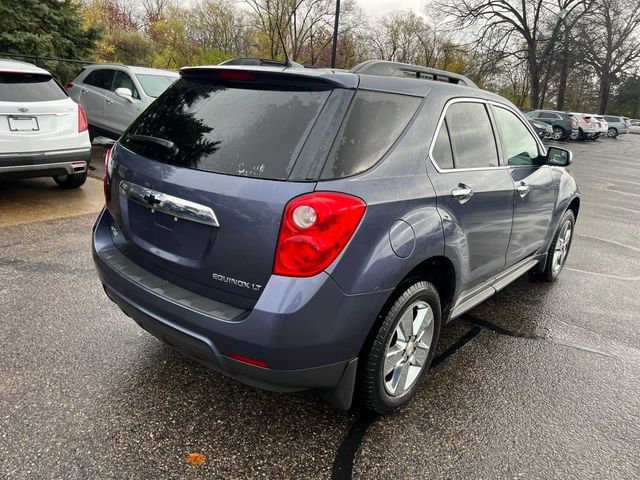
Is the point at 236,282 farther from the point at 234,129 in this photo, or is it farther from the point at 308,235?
the point at 234,129

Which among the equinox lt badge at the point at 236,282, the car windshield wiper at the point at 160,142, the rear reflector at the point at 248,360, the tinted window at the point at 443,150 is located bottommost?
the rear reflector at the point at 248,360

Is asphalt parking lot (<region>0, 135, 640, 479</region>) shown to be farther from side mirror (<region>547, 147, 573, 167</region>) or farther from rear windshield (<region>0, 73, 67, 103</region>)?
rear windshield (<region>0, 73, 67, 103</region>)

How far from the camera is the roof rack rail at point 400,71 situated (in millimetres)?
2547

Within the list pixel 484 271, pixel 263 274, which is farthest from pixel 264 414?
pixel 484 271

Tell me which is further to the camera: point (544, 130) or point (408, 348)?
point (544, 130)

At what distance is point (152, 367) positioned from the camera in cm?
284

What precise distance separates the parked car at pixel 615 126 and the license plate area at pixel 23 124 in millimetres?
44037

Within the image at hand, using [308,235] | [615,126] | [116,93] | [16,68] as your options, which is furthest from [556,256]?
[615,126]

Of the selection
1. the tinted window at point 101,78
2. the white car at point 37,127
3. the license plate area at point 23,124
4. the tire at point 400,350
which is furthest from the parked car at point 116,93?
the tire at point 400,350

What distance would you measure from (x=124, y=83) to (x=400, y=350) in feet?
28.7

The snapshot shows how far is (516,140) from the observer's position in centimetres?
367

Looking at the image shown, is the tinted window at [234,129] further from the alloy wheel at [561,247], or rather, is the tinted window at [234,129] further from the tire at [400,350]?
the alloy wheel at [561,247]

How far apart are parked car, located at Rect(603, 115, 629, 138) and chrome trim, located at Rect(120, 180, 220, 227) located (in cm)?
4527

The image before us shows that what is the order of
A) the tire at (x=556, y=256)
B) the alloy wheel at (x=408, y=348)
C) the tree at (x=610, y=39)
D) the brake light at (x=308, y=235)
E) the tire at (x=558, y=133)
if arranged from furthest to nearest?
the tree at (x=610, y=39)
the tire at (x=558, y=133)
the tire at (x=556, y=256)
the alloy wheel at (x=408, y=348)
the brake light at (x=308, y=235)
